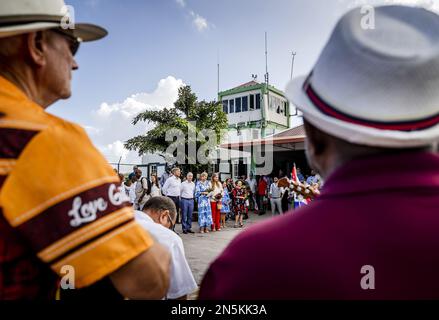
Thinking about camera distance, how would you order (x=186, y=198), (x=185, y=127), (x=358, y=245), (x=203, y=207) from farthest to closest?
1. (x=185, y=127)
2. (x=203, y=207)
3. (x=186, y=198)
4. (x=358, y=245)

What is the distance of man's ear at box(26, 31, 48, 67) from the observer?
1067 mm

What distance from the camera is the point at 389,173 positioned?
768 mm

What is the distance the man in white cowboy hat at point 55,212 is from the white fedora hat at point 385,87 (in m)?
0.56

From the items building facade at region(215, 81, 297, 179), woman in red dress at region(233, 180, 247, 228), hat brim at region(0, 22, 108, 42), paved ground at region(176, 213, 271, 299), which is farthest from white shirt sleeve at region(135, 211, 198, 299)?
building facade at region(215, 81, 297, 179)

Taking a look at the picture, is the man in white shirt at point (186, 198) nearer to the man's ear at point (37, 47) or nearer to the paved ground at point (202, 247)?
the paved ground at point (202, 247)

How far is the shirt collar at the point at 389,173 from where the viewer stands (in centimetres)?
76

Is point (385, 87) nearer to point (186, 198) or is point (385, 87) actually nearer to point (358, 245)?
point (358, 245)

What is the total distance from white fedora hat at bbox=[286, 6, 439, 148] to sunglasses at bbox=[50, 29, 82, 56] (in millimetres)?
853

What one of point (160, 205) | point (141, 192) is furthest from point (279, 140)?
point (160, 205)

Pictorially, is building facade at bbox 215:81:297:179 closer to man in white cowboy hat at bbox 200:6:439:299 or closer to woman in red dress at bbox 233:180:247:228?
woman in red dress at bbox 233:180:247:228

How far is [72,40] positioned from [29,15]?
20 centimetres

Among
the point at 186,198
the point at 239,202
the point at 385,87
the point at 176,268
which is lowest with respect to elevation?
the point at 239,202

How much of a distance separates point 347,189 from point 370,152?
0.11m
